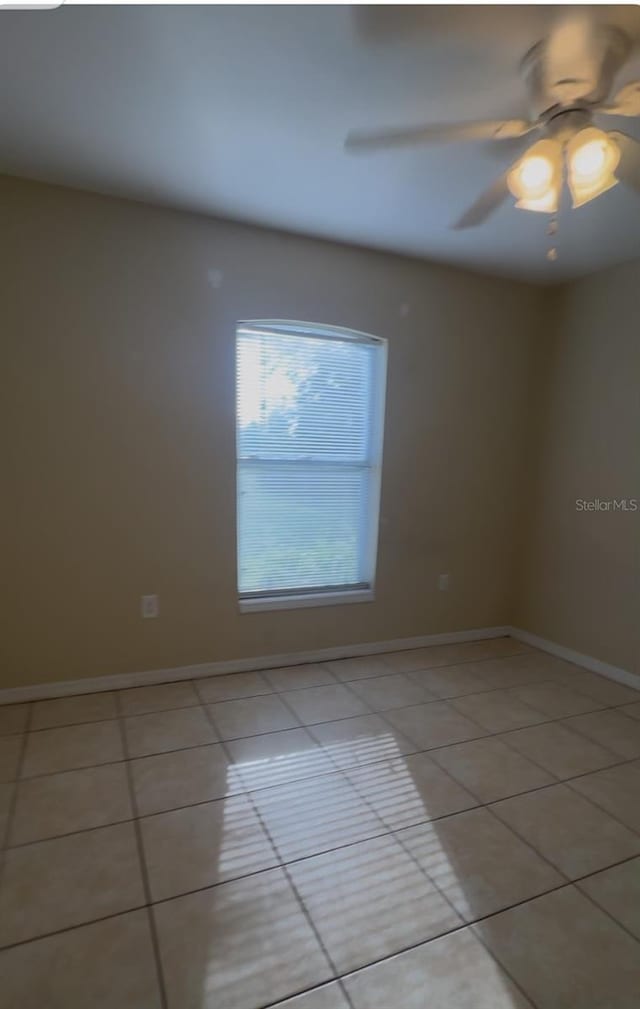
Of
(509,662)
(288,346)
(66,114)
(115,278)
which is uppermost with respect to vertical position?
(66,114)

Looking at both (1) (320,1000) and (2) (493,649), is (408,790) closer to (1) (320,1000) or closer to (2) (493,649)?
(1) (320,1000)

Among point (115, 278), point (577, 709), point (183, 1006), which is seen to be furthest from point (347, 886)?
point (115, 278)

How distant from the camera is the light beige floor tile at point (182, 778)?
1.84 metres

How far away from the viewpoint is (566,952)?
1329 mm

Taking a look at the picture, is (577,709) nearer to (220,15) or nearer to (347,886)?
(347,886)

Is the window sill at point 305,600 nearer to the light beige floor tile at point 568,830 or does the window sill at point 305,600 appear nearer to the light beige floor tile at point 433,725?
the light beige floor tile at point 433,725

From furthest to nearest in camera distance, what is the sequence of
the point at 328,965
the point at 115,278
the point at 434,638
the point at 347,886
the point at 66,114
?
the point at 434,638
the point at 115,278
the point at 66,114
the point at 347,886
the point at 328,965

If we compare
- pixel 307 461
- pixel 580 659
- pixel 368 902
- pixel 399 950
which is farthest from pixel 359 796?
pixel 580 659

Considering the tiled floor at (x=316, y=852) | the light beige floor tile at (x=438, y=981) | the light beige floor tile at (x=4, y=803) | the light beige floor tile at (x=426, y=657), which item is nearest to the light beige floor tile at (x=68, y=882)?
the tiled floor at (x=316, y=852)

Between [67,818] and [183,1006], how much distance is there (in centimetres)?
80

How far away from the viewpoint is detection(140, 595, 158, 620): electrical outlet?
2684 mm

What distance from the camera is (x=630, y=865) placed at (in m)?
1.63

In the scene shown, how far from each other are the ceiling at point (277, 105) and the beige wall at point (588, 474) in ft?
2.32

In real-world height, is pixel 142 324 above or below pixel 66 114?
below
